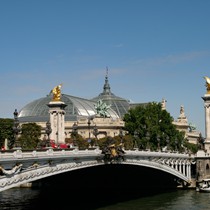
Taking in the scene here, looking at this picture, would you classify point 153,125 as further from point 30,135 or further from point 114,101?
point 114,101

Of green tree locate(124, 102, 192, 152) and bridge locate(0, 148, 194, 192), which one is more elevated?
green tree locate(124, 102, 192, 152)

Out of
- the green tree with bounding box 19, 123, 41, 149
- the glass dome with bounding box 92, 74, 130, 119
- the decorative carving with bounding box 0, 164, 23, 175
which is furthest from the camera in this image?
the glass dome with bounding box 92, 74, 130, 119

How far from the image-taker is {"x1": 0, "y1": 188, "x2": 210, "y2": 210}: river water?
51.6 meters

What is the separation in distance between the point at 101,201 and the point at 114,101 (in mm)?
122108

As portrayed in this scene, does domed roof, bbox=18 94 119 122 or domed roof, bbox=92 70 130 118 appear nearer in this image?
domed roof, bbox=18 94 119 122

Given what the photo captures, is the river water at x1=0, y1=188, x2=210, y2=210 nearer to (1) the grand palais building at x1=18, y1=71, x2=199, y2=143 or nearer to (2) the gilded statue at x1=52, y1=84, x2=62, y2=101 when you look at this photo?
(2) the gilded statue at x1=52, y1=84, x2=62, y2=101

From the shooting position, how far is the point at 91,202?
184ft

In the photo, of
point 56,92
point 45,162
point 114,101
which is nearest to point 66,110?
point 114,101

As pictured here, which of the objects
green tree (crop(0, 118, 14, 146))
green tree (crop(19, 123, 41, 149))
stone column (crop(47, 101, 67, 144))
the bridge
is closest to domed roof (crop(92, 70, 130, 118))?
stone column (crop(47, 101, 67, 144))

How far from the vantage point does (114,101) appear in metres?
179

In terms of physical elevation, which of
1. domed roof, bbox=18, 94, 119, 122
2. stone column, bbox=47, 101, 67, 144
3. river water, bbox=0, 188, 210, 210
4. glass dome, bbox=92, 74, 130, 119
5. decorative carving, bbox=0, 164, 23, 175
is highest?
glass dome, bbox=92, 74, 130, 119

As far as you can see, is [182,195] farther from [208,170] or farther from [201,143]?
[201,143]

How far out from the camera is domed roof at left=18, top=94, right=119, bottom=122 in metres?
150

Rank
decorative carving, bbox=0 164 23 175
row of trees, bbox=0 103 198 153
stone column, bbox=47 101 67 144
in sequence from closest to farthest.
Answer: decorative carving, bbox=0 164 23 175 → row of trees, bbox=0 103 198 153 → stone column, bbox=47 101 67 144
